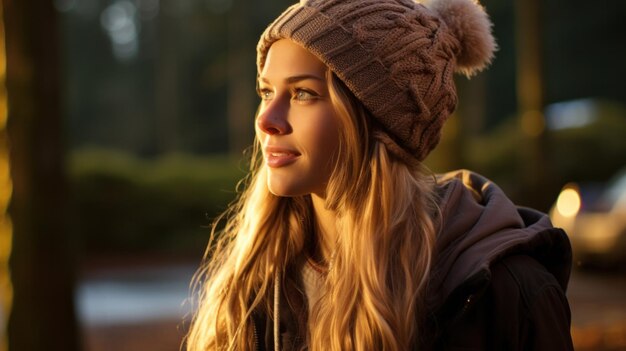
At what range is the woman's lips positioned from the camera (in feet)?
8.28

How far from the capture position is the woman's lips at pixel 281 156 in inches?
99.3

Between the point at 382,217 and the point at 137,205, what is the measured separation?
16.9 metres

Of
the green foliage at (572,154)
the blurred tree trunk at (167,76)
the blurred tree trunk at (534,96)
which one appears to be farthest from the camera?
the blurred tree trunk at (167,76)

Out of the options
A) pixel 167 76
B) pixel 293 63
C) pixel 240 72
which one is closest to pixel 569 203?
pixel 293 63

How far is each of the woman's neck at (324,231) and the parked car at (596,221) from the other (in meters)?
10.6

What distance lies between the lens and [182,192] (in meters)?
19.3

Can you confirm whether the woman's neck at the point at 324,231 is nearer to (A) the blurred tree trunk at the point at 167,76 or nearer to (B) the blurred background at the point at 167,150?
(B) the blurred background at the point at 167,150

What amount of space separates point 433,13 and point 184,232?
1670cm

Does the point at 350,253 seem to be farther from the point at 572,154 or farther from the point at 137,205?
the point at 572,154

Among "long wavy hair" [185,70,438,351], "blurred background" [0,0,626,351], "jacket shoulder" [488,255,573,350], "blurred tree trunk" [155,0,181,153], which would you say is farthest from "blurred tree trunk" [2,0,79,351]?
"blurred tree trunk" [155,0,181,153]

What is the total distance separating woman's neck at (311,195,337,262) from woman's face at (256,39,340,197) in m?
0.17

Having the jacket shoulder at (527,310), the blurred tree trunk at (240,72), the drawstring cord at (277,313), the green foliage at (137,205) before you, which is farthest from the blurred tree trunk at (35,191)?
the blurred tree trunk at (240,72)

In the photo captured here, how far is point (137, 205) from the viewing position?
18.9 m

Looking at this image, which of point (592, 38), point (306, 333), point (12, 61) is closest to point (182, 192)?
point (12, 61)
